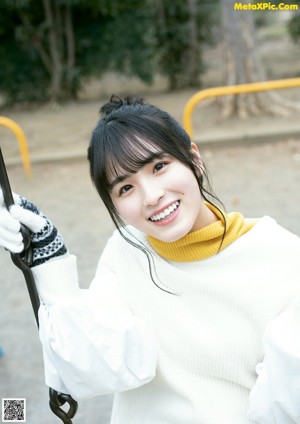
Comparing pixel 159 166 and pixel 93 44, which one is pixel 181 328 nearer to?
pixel 159 166

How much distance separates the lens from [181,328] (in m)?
1.42

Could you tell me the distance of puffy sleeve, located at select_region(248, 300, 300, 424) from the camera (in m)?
1.17

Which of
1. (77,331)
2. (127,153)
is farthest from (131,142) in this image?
(77,331)

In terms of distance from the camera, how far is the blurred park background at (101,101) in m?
3.68

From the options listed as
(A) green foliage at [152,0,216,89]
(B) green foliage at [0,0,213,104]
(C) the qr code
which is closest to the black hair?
(C) the qr code

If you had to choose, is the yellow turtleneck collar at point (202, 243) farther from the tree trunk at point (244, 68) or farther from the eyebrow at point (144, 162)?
the tree trunk at point (244, 68)

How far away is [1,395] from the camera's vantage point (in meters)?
2.61

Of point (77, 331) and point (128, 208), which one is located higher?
point (128, 208)

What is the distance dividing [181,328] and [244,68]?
640cm

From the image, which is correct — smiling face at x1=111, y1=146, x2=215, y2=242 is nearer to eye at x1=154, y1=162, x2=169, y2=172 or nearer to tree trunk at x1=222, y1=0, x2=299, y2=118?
eye at x1=154, y1=162, x2=169, y2=172

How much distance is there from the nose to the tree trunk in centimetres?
620

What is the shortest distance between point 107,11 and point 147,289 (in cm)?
930

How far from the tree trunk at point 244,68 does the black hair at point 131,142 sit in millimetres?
6102

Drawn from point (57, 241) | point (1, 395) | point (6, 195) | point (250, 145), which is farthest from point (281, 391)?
point (250, 145)
